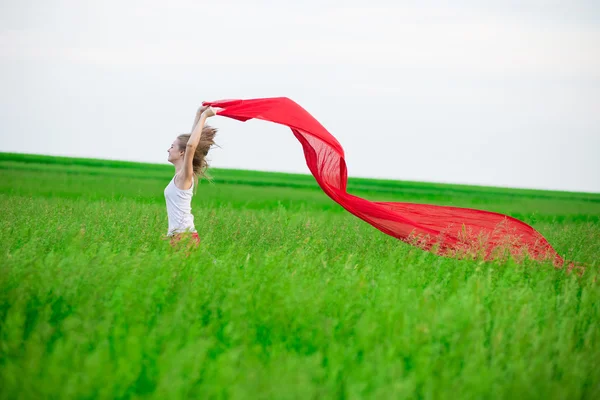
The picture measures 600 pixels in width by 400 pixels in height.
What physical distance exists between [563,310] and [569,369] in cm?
106

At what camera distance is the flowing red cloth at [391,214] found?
7055 mm

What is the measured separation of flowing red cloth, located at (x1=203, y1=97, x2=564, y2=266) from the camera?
705cm

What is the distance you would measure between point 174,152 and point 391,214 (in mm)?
2654

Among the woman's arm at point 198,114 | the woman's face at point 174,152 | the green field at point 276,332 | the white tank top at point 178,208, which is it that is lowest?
the green field at point 276,332

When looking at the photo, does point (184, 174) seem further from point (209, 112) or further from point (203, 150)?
point (209, 112)

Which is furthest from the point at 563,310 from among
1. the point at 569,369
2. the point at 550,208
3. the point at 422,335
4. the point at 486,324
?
the point at 550,208

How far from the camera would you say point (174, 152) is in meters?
6.39

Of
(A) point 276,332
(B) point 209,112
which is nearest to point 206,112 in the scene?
(B) point 209,112

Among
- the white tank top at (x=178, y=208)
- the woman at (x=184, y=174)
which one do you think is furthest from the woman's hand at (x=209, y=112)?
the white tank top at (x=178, y=208)

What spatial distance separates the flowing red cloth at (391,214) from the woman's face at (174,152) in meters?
0.63

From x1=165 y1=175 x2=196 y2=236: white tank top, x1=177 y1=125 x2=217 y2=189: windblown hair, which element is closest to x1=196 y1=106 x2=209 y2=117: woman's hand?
x1=177 y1=125 x2=217 y2=189: windblown hair

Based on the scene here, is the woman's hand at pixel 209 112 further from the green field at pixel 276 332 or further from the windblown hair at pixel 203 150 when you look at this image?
the green field at pixel 276 332

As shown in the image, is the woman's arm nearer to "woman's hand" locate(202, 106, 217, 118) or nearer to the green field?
"woman's hand" locate(202, 106, 217, 118)

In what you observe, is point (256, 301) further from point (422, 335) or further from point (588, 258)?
point (588, 258)
